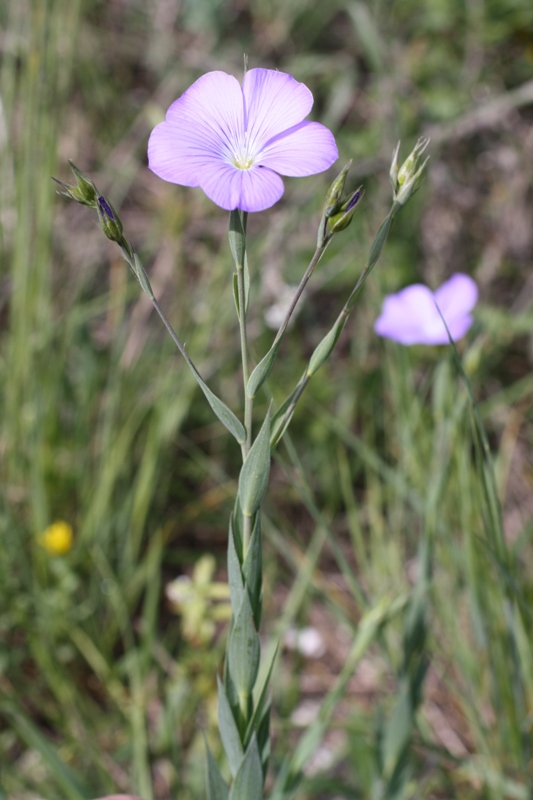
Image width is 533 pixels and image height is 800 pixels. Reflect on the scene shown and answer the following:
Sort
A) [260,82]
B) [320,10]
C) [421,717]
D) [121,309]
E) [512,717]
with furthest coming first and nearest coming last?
[320,10]
[121,309]
[421,717]
[512,717]
[260,82]

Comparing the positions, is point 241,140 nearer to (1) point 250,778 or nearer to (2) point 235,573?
(2) point 235,573

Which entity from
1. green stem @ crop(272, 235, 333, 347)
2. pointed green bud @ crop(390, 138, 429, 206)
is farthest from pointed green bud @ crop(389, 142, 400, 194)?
green stem @ crop(272, 235, 333, 347)

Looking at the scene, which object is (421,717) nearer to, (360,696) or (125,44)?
(360,696)

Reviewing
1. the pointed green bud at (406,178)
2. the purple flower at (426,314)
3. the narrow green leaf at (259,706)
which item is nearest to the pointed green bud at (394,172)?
the pointed green bud at (406,178)

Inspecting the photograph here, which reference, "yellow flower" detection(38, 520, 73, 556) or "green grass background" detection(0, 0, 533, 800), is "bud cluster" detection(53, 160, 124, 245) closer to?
"green grass background" detection(0, 0, 533, 800)

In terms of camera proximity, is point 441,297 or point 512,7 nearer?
point 441,297

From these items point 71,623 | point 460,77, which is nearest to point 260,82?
point 71,623

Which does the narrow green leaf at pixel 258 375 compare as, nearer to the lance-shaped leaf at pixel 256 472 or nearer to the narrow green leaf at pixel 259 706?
the lance-shaped leaf at pixel 256 472
